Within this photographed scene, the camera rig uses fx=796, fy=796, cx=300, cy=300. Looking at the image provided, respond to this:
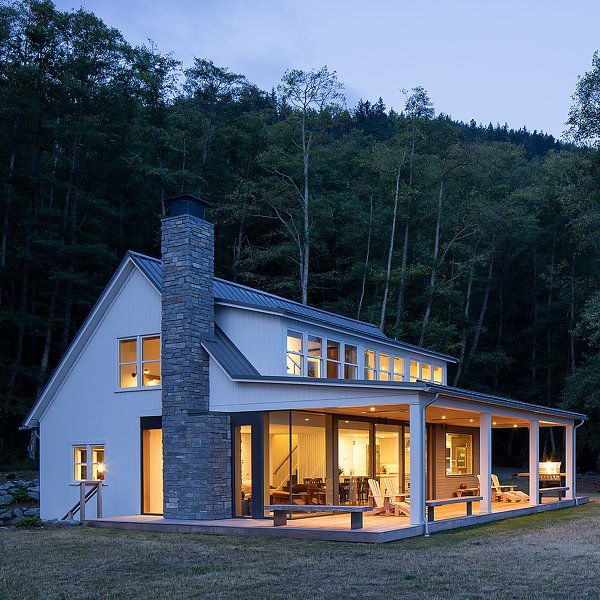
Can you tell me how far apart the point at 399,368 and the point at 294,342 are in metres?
5.93

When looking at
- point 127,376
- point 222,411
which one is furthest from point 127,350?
point 222,411

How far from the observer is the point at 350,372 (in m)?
20.4

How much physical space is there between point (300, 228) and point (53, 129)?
11.0 m

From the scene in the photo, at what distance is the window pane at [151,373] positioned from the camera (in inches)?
714

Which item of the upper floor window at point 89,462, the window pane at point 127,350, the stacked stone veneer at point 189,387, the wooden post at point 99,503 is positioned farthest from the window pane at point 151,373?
the wooden post at point 99,503

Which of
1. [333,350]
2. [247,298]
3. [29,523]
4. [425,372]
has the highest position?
[247,298]

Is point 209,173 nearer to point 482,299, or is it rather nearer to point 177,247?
point 482,299

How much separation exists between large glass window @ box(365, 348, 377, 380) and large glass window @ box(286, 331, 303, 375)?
348 centimetres

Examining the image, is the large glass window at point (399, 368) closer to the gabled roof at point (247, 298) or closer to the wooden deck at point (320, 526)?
the gabled roof at point (247, 298)

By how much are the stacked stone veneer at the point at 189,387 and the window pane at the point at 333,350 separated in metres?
3.38

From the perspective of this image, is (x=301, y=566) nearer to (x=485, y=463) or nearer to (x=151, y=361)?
(x=485, y=463)

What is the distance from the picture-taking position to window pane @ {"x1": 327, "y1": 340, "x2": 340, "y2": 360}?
1953cm

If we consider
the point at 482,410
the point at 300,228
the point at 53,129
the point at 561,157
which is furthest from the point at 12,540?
the point at 561,157

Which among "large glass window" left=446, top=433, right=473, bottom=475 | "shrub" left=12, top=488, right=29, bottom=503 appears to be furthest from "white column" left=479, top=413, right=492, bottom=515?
Result: "shrub" left=12, top=488, right=29, bottom=503
